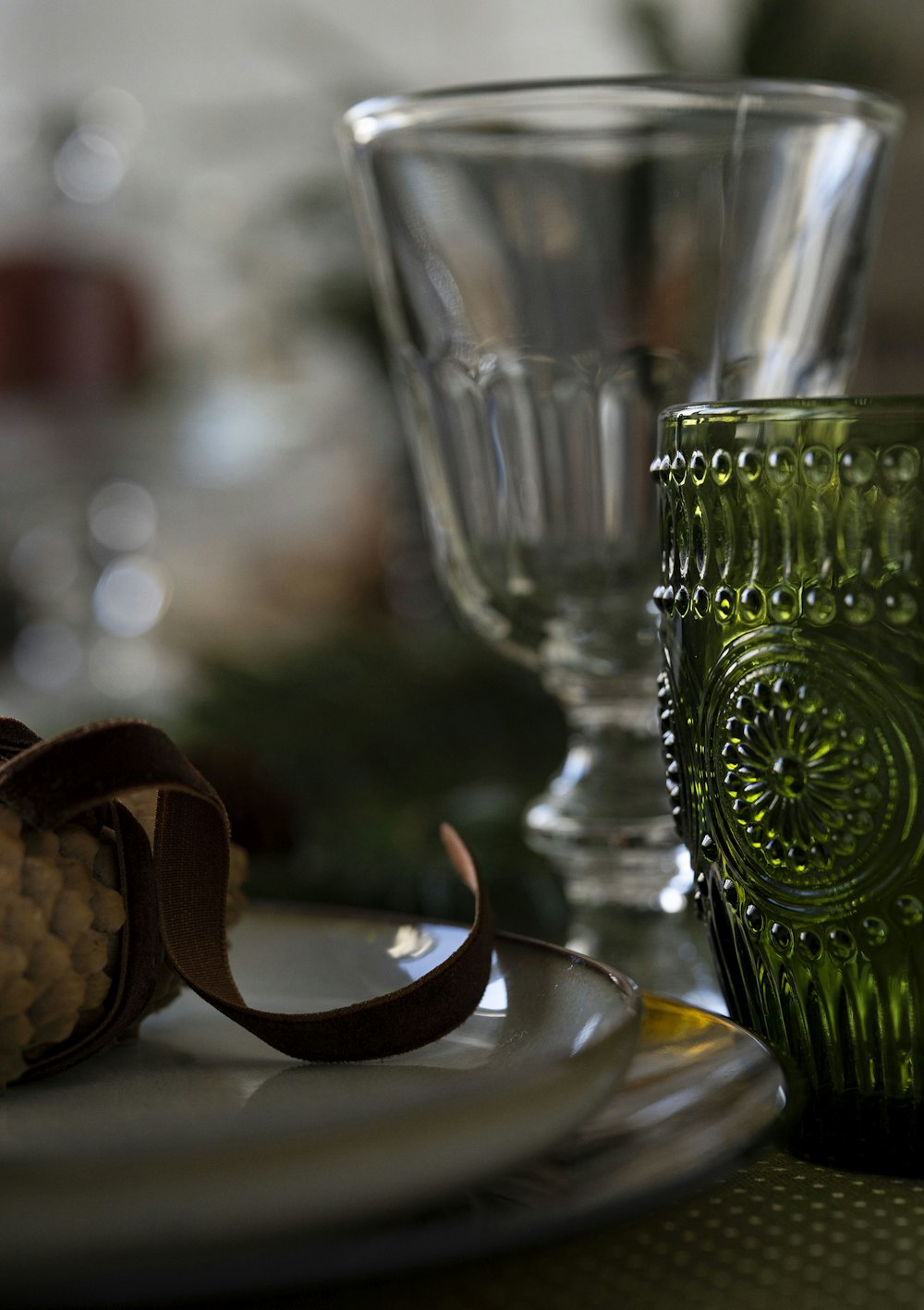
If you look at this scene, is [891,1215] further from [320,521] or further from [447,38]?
[447,38]

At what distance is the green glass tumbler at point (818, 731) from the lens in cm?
16

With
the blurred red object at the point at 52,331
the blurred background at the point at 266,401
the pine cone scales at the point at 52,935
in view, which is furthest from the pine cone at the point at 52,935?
the blurred red object at the point at 52,331

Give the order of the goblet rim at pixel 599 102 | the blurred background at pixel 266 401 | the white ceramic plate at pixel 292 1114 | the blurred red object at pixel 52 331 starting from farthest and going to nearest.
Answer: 1. the blurred red object at pixel 52 331
2. the blurred background at pixel 266 401
3. the goblet rim at pixel 599 102
4. the white ceramic plate at pixel 292 1114

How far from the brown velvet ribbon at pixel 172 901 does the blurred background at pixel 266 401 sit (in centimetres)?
10

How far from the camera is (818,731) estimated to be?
0.53ft

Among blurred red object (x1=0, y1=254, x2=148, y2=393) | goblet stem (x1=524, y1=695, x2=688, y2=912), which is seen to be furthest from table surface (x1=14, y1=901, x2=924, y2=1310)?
blurred red object (x1=0, y1=254, x2=148, y2=393)

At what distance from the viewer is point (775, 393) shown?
0.29 metres

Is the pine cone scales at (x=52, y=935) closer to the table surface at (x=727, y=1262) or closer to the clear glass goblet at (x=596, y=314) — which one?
the table surface at (x=727, y=1262)

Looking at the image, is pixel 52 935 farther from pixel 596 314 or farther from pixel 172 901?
pixel 596 314

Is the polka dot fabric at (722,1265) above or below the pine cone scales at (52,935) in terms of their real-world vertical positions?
below

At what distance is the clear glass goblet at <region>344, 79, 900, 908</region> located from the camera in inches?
10.9

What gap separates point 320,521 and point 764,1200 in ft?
4.72

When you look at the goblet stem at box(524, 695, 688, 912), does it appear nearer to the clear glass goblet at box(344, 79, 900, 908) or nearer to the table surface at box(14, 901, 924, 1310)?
the clear glass goblet at box(344, 79, 900, 908)

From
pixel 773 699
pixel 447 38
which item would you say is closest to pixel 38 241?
pixel 447 38
